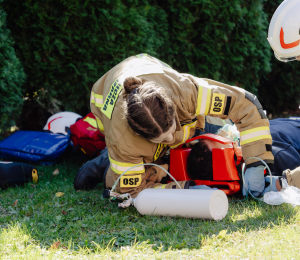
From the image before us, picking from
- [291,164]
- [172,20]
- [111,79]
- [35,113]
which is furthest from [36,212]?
[172,20]

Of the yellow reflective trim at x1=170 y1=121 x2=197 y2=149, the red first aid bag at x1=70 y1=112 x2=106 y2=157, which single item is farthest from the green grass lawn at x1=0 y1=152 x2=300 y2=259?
the red first aid bag at x1=70 y1=112 x2=106 y2=157

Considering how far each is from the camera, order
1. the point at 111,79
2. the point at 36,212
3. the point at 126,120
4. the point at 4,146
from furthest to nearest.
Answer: the point at 4,146 → the point at 111,79 → the point at 36,212 → the point at 126,120

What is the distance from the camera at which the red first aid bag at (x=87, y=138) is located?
Result: 13.9 feet

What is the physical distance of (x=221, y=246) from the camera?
7.08ft

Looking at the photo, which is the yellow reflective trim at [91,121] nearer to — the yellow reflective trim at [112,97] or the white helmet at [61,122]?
the white helmet at [61,122]

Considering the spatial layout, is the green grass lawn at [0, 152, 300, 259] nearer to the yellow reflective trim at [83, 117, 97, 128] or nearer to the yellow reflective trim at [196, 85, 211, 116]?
the yellow reflective trim at [196, 85, 211, 116]

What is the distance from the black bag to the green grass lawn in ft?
1.63

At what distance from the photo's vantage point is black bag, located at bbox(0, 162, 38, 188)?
361 centimetres

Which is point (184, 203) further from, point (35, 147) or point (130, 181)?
point (35, 147)

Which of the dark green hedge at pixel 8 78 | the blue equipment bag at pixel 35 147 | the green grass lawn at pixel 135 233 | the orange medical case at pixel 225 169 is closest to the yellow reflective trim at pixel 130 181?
the green grass lawn at pixel 135 233

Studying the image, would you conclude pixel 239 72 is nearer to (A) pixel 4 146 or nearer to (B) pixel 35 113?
(B) pixel 35 113

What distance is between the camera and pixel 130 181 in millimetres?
2906

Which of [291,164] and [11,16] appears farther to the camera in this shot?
[11,16]

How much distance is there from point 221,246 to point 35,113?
4.17 metres
